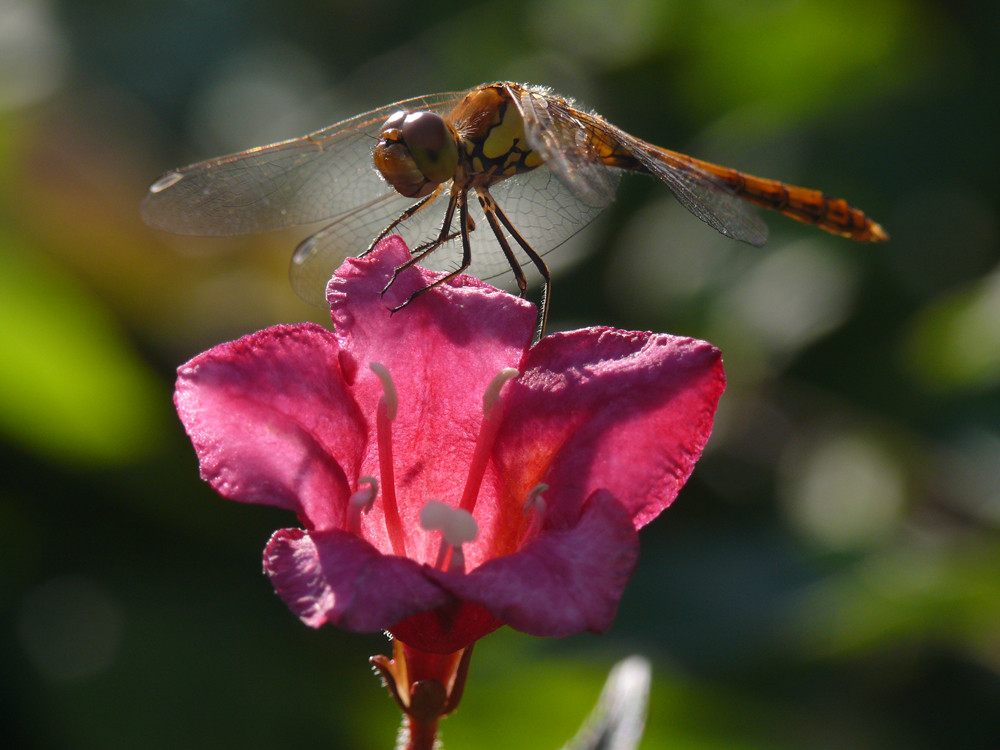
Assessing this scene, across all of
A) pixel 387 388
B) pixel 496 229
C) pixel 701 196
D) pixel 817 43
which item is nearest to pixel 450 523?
pixel 387 388

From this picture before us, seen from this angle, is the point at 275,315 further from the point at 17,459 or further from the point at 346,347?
the point at 346,347

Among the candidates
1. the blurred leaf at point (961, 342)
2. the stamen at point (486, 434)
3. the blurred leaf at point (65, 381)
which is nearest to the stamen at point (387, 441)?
the stamen at point (486, 434)

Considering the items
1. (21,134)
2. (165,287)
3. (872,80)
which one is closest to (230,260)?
(165,287)

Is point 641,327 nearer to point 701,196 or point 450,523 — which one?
point 701,196

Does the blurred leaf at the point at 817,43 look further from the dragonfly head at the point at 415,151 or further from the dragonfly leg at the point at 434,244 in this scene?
the dragonfly head at the point at 415,151

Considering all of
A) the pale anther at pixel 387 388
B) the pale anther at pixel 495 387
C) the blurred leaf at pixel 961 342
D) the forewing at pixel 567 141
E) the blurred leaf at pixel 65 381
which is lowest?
the blurred leaf at pixel 961 342

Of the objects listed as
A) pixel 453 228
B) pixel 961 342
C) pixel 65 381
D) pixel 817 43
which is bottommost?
pixel 961 342
